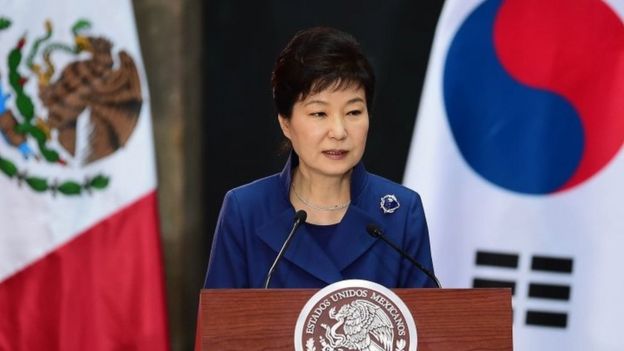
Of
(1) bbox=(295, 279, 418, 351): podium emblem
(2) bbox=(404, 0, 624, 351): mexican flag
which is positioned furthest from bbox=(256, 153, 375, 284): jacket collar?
(2) bbox=(404, 0, 624, 351): mexican flag

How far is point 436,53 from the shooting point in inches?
123

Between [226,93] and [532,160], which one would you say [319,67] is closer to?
[532,160]

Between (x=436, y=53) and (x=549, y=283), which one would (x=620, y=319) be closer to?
(x=549, y=283)

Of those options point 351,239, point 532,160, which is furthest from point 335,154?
point 532,160

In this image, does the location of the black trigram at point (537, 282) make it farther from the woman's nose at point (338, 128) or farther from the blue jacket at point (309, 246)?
the woman's nose at point (338, 128)

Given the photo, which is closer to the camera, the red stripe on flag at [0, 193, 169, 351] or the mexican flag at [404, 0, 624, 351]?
the mexican flag at [404, 0, 624, 351]

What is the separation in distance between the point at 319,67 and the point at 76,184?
1.62m

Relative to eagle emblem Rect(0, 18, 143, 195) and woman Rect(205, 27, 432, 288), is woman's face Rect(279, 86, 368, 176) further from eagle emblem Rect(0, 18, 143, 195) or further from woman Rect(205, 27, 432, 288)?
eagle emblem Rect(0, 18, 143, 195)

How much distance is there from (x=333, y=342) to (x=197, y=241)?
2.12 m

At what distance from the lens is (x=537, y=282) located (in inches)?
123

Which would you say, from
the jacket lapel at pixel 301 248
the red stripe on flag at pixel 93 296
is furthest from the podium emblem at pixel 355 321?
the red stripe on flag at pixel 93 296

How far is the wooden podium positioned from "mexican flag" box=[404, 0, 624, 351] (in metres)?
1.58

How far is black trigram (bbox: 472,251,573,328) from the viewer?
122 inches

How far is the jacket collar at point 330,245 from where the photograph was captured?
1.91m
